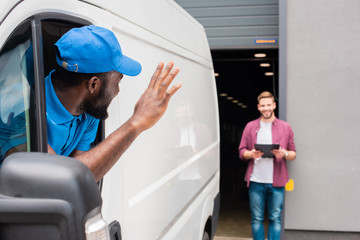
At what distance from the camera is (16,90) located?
133 centimetres

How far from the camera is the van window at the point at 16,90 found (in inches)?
50.1

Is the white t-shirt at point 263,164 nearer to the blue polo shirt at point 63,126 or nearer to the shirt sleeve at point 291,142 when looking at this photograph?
the shirt sleeve at point 291,142

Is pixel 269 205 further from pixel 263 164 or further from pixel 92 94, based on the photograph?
pixel 92 94

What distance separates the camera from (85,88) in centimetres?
152

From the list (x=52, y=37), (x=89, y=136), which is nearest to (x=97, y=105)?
(x=89, y=136)

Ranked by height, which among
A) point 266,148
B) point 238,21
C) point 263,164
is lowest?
point 263,164

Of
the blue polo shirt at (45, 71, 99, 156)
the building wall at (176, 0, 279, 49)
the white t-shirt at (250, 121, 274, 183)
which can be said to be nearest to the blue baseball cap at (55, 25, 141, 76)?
the blue polo shirt at (45, 71, 99, 156)

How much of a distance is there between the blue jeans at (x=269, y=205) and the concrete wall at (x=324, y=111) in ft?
1.84

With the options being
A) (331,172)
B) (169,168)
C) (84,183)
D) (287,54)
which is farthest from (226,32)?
(84,183)

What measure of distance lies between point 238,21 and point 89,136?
Answer: 5239 mm

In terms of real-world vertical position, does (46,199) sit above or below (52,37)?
below

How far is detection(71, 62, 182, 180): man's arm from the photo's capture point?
1.36 metres

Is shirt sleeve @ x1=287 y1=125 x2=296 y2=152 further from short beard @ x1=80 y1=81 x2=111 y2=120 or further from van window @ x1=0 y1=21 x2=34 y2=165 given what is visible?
van window @ x1=0 y1=21 x2=34 y2=165

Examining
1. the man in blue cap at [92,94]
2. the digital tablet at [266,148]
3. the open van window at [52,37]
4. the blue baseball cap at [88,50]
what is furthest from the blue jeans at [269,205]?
the blue baseball cap at [88,50]
